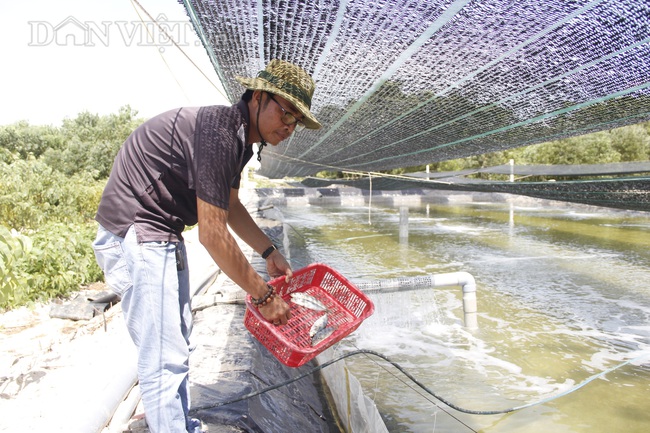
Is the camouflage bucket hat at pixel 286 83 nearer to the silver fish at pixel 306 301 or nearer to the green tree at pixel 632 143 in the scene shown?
the silver fish at pixel 306 301

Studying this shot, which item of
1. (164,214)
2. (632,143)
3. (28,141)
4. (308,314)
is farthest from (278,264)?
(28,141)

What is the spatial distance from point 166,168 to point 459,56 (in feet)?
6.84

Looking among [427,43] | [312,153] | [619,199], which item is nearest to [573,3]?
[427,43]

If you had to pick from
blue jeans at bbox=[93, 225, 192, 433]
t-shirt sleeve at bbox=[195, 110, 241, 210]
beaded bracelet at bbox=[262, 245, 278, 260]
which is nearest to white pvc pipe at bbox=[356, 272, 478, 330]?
beaded bracelet at bbox=[262, 245, 278, 260]

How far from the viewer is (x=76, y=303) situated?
3311 mm

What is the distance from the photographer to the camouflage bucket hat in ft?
4.58

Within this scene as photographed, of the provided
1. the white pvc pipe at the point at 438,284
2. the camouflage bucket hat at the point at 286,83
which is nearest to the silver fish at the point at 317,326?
the camouflage bucket hat at the point at 286,83

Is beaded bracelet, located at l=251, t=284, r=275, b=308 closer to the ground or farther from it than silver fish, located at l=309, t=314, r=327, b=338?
farther from it

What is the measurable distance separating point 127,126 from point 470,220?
18.8 metres

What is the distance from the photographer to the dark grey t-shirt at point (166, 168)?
135cm

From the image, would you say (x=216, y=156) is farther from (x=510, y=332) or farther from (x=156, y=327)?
(x=510, y=332)

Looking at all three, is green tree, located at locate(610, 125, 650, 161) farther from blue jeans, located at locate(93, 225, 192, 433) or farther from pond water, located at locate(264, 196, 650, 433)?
blue jeans, located at locate(93, 225, 192, 433)

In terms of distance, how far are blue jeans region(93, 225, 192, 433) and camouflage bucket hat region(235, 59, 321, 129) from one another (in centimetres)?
54

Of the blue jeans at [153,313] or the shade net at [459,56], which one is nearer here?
the blue jeans at [153,313]
